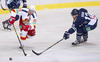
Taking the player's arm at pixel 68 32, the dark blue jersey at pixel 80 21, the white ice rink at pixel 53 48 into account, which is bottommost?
the white ice rink at pixel 53 48

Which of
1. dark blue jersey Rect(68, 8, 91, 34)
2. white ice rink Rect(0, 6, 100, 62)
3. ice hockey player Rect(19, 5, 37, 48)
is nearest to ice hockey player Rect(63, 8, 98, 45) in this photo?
dark blue jersey Rect(68, 8, 91, 34)

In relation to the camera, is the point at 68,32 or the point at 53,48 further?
the point at 53,48

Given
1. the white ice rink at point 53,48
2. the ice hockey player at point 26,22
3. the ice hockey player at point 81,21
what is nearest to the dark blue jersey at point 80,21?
the ice hockey player at point 81,21

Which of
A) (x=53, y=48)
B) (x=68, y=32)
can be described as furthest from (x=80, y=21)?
(x=53, y=48)

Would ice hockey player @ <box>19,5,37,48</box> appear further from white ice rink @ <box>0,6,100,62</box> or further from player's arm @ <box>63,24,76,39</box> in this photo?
player's arm @ <box>63,24,76,39</box>

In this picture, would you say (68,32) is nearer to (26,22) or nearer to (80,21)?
(80,21)

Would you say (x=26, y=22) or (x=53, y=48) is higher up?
(x=26, y=22)

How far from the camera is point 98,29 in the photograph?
5324 mm

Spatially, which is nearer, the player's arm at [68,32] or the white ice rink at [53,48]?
the white ice rink at [53,48]

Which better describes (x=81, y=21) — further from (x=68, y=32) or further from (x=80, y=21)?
(x=68, y=32)

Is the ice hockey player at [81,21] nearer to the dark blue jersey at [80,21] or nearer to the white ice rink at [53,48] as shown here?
the dark blue jersey at [80,21]

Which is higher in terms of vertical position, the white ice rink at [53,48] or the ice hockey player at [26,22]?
the ice hockey player at [26,22]

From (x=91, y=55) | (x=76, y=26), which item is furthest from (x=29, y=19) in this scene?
(x=91, y=55)

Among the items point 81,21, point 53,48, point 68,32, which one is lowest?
point 53,48
